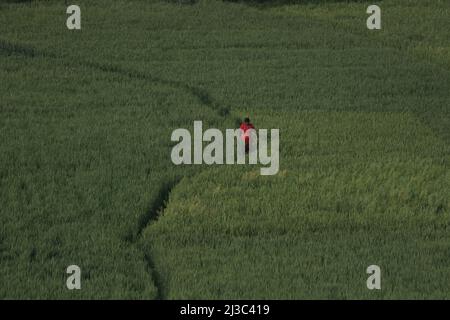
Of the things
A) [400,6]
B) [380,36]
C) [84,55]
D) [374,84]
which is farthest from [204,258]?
[400,6]

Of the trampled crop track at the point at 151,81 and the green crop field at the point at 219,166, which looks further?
the trampled crop track at the point at 151,81

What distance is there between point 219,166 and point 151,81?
4.94m

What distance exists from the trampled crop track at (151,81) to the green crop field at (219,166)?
0.13 feet

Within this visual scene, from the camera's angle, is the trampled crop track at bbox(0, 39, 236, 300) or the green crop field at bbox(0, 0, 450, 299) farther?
the trampled crop track at bbox(0, 39, 236, 300)

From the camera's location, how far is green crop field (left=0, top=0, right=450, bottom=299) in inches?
410

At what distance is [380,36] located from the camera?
22672mm

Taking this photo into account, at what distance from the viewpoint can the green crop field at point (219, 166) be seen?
A: 10422 millimetres

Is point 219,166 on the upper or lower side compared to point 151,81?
lower

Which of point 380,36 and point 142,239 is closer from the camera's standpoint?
point 142,239

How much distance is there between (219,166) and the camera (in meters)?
13.8

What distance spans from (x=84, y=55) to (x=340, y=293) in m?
11.2

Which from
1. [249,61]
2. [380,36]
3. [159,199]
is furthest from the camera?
[380,36]

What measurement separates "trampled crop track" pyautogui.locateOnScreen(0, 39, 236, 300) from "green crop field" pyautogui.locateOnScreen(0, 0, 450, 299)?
0.13 ft

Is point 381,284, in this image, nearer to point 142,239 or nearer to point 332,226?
point 332,226
